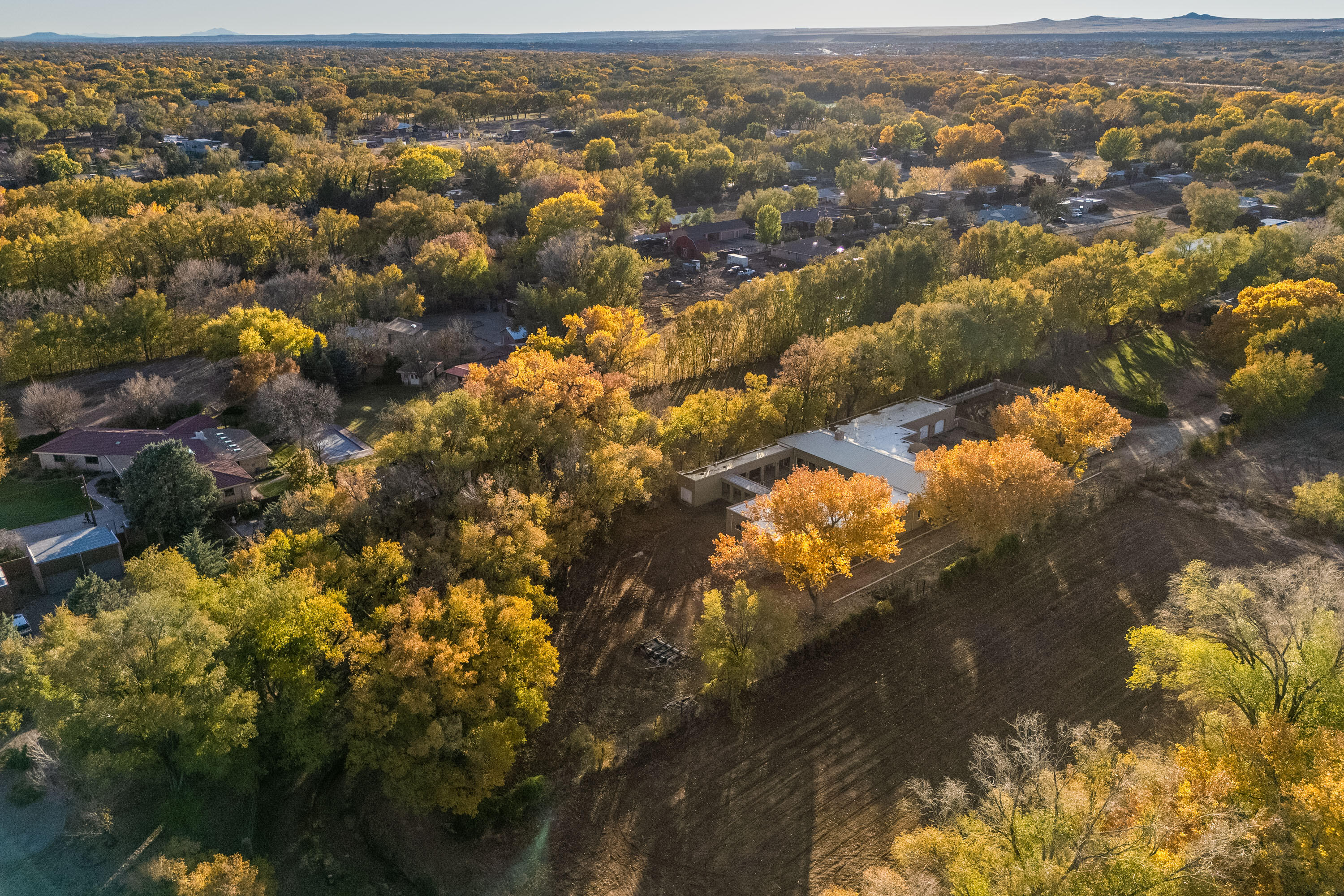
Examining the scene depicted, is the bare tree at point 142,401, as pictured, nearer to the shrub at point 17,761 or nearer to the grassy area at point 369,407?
the grassy area at point 369,407

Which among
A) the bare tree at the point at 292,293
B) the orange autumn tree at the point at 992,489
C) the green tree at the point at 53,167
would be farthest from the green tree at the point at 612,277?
the green tree at the point at 53,167

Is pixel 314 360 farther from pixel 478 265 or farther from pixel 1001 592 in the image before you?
pixel 1001 592

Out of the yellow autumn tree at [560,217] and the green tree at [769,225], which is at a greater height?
the yellow autumn tree at [560,217]

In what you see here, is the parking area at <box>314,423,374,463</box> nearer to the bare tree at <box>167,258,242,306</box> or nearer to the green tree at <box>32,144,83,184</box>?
the bare tree at <box>167,258,242,306</box>

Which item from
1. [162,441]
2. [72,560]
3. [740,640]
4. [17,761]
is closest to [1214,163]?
[740,640]

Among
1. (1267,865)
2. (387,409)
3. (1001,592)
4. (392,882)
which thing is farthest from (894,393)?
(392,882)

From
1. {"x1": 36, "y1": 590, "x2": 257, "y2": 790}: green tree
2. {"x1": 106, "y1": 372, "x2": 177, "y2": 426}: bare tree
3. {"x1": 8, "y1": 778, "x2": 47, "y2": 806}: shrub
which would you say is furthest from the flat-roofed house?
{"x1": 106, "y1": 372, "x2": 177, "y2": 426}: bare tree

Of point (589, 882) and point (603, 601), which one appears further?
point (603, 601)
